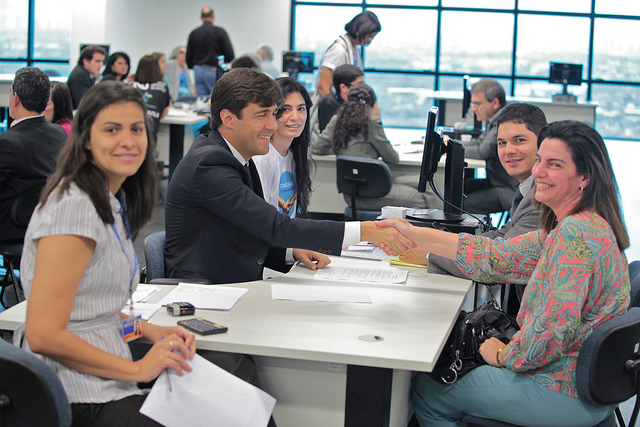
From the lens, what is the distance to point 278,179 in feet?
10.2

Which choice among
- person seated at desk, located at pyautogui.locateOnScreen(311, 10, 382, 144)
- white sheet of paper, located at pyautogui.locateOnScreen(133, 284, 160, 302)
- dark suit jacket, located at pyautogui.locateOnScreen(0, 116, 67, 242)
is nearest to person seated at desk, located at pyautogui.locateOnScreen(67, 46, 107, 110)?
person seated at desk, located at pyautogui.locateOnScreen(311, 10, 382, 144)

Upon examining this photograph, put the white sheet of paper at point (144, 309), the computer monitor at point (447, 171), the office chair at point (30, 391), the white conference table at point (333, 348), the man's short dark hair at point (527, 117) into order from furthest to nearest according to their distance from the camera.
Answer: the computer monitor at point (447, 171) < the man's short dark hair at point (527, 117) < the white sheet of paper at point (144, 309) < the white conference table at point (333, 348) < the office chair at point (30, 391)

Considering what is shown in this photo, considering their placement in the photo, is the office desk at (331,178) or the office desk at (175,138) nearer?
the office desk at (331,178)

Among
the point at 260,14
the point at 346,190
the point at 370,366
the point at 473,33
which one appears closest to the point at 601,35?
the point at 473,33

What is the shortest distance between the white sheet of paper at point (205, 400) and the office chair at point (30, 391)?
7.6 inches

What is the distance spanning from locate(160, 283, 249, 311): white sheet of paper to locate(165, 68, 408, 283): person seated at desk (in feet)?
0.55

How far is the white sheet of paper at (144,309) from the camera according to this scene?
189 cm

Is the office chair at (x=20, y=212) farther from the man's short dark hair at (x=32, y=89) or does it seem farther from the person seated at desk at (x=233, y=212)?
the person seated at desk at (x=233, y=212)

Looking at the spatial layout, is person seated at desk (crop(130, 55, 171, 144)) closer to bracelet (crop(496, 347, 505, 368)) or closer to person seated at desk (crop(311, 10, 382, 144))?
person seated at desk (crop(311, 10, 382, 144))

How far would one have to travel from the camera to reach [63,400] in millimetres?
1421

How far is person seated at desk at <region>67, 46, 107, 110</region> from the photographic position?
23.6ft

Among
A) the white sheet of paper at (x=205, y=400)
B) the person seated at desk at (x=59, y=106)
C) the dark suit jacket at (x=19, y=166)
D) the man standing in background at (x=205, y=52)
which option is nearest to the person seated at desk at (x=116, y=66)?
the man standing in background at (x=205, y=52)

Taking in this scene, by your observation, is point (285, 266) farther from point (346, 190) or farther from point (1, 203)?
point (346, 190)

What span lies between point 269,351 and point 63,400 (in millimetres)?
495
